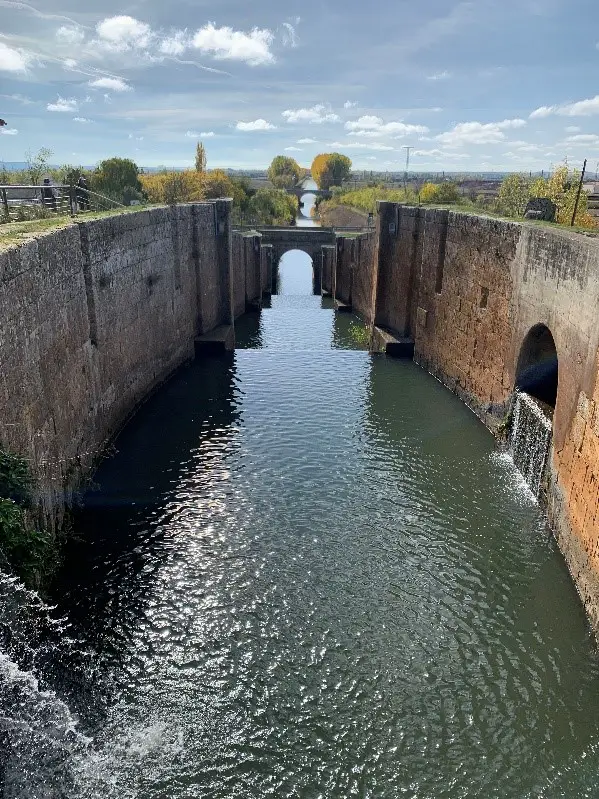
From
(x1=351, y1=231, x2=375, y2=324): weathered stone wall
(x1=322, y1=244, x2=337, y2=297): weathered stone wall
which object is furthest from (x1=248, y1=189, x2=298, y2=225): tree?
(x1=351, y1=231, x2=375, y2=324): weathered stone wall

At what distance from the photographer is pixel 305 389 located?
21906 millimetres

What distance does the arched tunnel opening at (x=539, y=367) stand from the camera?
1633 cm

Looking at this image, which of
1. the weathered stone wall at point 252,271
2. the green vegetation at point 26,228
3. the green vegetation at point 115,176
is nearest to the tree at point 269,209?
the green vegetation at point 115,176

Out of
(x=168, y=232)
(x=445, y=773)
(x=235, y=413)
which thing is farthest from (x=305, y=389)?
(x=445, y=773)

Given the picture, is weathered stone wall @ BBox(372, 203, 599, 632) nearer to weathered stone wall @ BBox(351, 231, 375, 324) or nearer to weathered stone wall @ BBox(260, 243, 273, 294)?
weathered stone wall @ BBox(351, 231, 375, 324)

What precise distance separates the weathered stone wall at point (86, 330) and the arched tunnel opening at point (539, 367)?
1149 centimetres

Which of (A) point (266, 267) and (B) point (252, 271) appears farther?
(A) point (266, 267)

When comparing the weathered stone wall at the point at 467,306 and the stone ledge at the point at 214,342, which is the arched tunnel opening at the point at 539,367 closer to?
the weathered stone wall at the point at 467,306

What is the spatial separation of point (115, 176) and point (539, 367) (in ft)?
162

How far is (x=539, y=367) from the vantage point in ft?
54.7

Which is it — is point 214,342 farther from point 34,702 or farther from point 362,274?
point 34,702

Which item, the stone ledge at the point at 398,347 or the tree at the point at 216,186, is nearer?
the stone ledge at the point at 398,347

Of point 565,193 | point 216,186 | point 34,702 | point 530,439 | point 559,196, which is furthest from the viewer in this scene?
point 216,186

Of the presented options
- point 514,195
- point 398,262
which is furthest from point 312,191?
point 398,262
